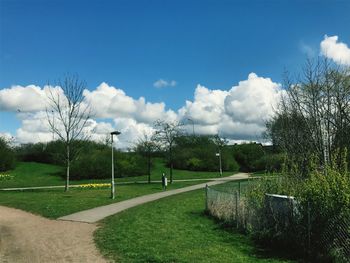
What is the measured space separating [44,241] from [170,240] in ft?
10.5

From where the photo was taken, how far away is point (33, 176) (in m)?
50.4

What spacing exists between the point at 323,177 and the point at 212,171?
52.6m

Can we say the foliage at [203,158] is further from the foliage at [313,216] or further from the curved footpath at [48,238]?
the foliage at [313,216]

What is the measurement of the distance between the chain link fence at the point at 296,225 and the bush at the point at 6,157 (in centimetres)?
4496

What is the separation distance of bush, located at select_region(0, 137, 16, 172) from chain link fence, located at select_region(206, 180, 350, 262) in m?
45.0

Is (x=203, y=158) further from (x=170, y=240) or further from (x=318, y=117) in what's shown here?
(x=170, y=240)

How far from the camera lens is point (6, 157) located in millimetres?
52344

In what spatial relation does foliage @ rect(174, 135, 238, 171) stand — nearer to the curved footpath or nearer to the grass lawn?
the grass lawn

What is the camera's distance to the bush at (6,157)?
52.1 m

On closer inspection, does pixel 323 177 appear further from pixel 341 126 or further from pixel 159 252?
pixel 341 126

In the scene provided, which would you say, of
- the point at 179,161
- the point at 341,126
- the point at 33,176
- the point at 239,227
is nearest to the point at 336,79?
the point at 341,126

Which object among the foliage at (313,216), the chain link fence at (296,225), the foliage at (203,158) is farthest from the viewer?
the foliage at (203,158)

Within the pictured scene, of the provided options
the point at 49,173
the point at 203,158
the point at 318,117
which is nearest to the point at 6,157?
the point at 49,173

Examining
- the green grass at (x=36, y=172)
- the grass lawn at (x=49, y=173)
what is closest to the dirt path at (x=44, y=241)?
the grass lawn at (x=49, y=173)
